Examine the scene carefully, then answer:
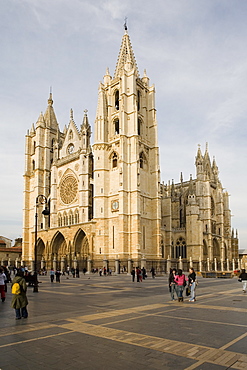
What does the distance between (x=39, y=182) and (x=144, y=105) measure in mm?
21497

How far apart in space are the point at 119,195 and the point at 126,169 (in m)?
3.39

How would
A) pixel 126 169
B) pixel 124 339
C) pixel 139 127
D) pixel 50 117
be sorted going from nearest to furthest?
pixel 124 339
pixel 126 169
pixel 139 127
pixel 50 117

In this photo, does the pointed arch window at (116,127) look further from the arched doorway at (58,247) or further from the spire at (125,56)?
the arched doorway at (58,247)

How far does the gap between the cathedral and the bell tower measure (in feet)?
0.41

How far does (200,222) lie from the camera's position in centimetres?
4869

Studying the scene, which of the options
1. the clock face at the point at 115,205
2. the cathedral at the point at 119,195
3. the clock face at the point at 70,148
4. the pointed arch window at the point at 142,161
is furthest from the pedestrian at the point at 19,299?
the clock face at the point at 70,148

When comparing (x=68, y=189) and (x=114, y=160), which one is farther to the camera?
(x=68, y=189)

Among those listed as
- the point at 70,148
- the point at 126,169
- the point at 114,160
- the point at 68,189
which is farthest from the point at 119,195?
the point at 70,148

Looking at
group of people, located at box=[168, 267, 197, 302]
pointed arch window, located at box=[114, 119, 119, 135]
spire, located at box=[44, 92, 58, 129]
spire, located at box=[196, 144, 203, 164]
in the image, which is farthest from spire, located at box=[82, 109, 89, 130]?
group of people, located at box=[168, 267, 197, 302]

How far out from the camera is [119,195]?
3922cm

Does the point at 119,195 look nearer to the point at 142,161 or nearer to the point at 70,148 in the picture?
the point at 142,161

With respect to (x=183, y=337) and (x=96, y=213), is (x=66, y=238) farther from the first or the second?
(x=183, y=337)

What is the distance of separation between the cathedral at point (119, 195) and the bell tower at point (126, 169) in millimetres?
125

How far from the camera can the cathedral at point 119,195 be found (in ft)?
129
